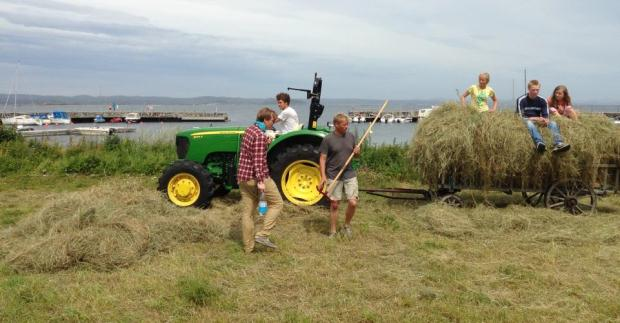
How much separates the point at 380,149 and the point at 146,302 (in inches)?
353

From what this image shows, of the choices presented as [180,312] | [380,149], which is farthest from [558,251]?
[380,149]

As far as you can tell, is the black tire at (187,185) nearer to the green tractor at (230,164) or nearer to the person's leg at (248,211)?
the green tractor at (230,164)

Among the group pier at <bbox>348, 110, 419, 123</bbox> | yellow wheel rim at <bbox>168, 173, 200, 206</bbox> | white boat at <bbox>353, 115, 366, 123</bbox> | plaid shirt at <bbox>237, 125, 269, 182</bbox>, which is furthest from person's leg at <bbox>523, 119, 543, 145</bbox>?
white boat at <bbox>353, 115, 366, 123</bbox>

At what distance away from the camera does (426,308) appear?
181 inches

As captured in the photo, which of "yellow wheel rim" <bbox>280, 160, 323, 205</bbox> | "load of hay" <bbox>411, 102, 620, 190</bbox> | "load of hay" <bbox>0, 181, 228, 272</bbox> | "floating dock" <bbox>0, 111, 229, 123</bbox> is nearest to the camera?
"load of hay" <bbox>0, 181, 228, 272</bbox>

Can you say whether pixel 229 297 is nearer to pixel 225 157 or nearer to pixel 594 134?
pixel 225 157

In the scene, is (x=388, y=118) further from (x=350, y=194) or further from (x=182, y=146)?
(x=350, y=194)

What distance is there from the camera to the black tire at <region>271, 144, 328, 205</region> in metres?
8.05

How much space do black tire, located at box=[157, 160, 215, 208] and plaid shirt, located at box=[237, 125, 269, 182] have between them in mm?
1987

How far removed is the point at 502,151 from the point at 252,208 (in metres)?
3.75

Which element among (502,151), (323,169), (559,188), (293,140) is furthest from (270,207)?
(559,188)

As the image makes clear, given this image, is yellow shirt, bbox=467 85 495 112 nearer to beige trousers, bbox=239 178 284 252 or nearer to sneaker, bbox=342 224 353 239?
sneaker, bbox=342 224 353 239

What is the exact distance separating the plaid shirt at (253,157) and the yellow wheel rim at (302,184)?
204 centimetres

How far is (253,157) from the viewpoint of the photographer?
20.1ft
